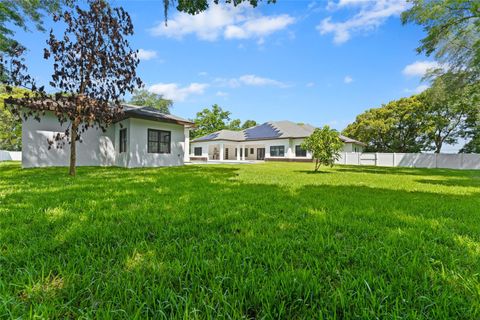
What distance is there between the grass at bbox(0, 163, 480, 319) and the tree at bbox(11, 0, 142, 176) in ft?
17.0

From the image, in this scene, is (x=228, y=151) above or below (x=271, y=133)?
below

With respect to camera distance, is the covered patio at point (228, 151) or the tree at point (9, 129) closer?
the tree at point (9, 129)

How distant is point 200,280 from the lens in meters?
1.58

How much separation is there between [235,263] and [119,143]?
13.2 m

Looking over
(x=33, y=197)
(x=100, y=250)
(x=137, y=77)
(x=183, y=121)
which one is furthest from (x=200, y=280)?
(x=183, y=121)

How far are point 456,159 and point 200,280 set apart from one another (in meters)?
26.0

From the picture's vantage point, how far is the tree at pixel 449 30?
34.0 ft

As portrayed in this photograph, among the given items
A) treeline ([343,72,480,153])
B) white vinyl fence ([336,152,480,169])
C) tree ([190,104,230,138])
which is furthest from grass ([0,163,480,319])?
tree ([190,104,230,138])

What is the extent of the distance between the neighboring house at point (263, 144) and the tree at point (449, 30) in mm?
13954

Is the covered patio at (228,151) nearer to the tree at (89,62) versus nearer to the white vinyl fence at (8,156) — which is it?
the white vinyl fence at (8,156)

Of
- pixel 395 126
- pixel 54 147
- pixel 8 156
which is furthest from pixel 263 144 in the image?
pixel 8 156

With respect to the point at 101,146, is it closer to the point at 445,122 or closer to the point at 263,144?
the point at 263,144

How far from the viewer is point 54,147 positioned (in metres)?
11.5

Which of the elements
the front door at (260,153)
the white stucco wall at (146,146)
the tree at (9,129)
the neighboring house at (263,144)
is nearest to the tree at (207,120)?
the neighboring house at (263,144)
